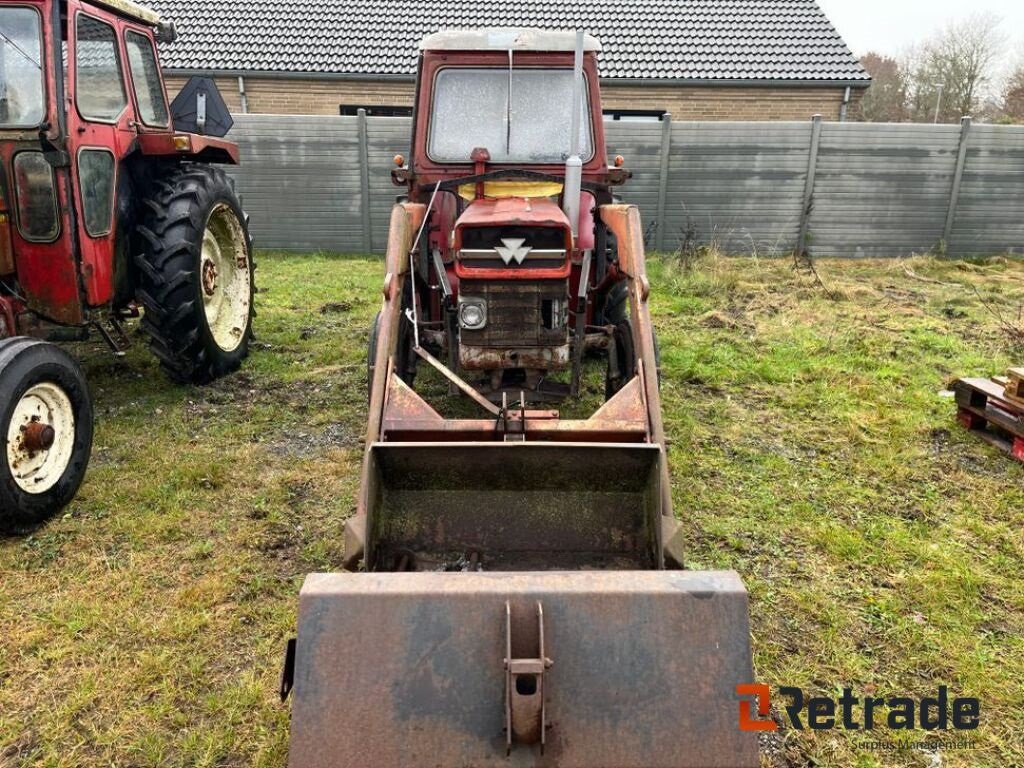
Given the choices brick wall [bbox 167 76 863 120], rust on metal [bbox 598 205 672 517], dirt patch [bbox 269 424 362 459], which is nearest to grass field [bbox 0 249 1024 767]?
dirt patch [bbox 269 424 362 459]

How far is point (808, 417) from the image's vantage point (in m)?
4.68

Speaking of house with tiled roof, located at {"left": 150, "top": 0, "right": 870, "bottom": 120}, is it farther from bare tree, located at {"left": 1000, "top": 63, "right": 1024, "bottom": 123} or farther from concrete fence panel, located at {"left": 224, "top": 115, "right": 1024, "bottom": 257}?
bare tree, located at {"left": 1000, "top": 63, "right": 1024, "bottom": 123}

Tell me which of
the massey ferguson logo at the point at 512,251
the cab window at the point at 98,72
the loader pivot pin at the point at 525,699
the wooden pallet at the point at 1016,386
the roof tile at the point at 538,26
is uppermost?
the roof tile at the point at 538,26

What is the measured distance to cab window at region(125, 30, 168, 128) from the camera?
468 centimetres

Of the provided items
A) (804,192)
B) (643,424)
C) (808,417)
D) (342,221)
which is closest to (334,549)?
(643,424)

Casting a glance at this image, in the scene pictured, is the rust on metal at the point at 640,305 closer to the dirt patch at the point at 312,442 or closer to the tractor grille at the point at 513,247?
the tractor grille at the point at 513,247

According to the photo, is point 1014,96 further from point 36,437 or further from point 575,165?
point 36,437

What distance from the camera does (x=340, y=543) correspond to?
3229 millimetres

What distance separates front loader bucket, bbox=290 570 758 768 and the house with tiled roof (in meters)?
11.7

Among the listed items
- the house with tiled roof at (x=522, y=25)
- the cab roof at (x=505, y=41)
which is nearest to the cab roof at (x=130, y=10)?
the cab roof at (x=505, y=41)

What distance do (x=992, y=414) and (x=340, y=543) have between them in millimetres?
3540

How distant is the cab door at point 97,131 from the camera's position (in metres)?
3.92

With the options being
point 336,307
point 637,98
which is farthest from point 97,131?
point 637,98

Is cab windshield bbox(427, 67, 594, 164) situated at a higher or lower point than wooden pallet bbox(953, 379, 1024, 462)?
higher
